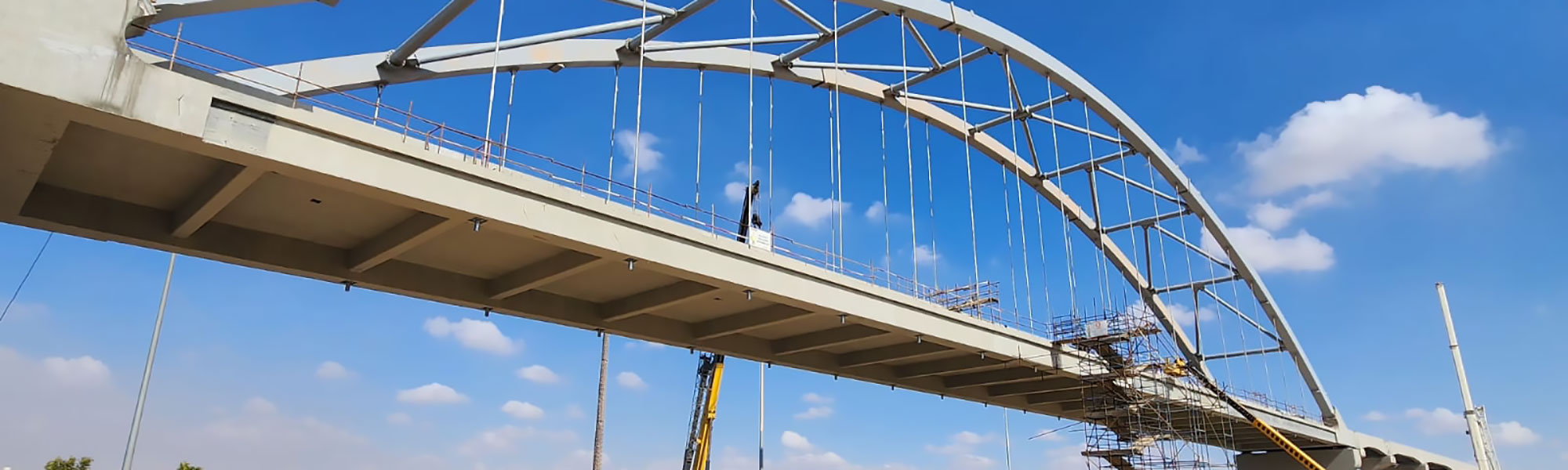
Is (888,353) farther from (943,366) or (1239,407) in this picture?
(1239,407)

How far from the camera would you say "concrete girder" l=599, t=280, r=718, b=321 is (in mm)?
20141

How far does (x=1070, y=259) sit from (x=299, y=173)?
3021 cm

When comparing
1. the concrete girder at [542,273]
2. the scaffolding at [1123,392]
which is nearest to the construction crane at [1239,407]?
the scaffolding at [1123,392]

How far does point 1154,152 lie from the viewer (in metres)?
43.9

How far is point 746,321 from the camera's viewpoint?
23.4 metres

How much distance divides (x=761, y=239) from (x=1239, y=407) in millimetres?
27309

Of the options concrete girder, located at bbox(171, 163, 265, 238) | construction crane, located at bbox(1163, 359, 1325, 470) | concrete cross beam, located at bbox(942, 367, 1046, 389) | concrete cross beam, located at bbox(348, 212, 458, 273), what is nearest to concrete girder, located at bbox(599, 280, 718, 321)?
concrete cross beam, located at bbox(348, 212, 458, 273)

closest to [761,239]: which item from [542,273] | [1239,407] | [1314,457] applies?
[542,273]

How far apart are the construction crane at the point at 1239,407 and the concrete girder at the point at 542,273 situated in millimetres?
23110

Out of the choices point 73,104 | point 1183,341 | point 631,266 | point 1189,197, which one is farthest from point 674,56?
point 1183,341

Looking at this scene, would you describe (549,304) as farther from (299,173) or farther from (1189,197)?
(1189,197)

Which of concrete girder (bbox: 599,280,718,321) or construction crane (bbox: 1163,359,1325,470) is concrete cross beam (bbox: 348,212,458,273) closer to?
concrete girder (bbox: 599,280,718,321)

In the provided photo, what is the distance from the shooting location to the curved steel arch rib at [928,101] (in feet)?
71.4

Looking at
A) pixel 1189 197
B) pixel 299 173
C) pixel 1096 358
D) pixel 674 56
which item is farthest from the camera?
pixel 1189 197
